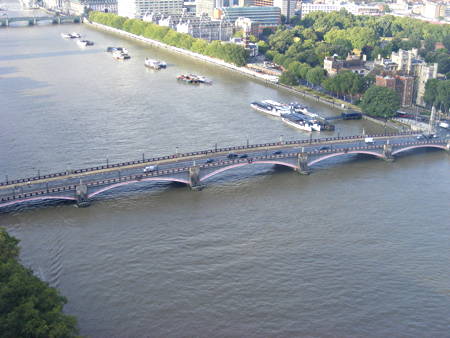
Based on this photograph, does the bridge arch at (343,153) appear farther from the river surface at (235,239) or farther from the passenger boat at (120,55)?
the passenger boat at (120,55)

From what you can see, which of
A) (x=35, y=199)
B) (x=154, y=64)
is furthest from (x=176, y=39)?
(x=35, y=199)

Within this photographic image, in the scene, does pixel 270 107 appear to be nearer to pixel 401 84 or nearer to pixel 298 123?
pixel 298 123

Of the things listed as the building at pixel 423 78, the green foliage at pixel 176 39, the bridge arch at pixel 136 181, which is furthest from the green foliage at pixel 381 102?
the green foliage at pixel 176 39

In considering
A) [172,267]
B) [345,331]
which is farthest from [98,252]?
[345,331]

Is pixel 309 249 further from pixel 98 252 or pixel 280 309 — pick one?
pixel 98 252

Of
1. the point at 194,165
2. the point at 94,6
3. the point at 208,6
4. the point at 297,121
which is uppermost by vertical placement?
the point at 208,6

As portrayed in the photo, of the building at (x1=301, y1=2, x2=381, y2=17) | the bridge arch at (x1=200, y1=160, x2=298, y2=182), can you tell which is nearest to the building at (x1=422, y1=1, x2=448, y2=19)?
the building at (x1=301, y1=2, x2=381, y2=17)

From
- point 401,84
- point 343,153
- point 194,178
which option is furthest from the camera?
point 401,84

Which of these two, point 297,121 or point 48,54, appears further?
point 48,54
